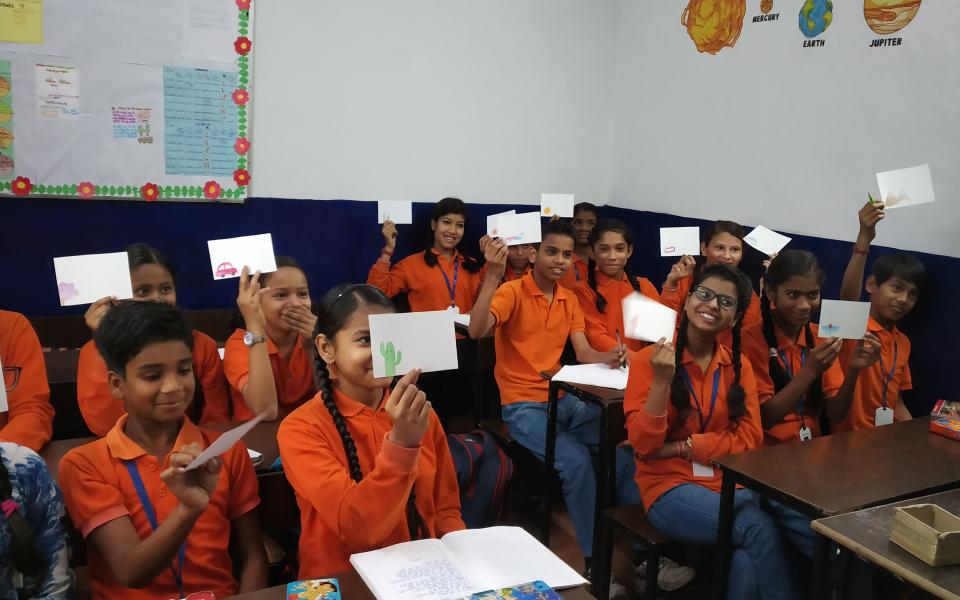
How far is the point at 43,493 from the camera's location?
1.33m

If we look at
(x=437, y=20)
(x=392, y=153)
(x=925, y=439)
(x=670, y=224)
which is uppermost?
(x=437, y=20)

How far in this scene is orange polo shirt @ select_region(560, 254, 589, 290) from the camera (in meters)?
3.89

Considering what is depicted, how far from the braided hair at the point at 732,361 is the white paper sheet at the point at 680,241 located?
1217 millimetres

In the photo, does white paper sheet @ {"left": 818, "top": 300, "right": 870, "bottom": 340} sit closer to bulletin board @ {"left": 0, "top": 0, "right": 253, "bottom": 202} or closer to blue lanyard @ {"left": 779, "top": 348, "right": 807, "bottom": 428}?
blue lanyard @ {"left": 779, "top": 348, "right": 807, "bottom": 428}

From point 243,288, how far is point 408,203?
7.31ft

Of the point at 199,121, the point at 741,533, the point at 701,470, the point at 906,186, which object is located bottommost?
the point at 741,533

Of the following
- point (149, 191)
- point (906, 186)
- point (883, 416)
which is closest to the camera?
point (906, 186)

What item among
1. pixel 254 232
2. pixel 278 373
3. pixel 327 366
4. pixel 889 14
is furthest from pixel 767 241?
pixel 254 232

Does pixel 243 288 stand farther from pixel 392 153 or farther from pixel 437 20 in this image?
pixel 437 20

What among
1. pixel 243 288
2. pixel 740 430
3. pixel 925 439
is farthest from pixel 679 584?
pixel 243 288

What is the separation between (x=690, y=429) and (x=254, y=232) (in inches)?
112

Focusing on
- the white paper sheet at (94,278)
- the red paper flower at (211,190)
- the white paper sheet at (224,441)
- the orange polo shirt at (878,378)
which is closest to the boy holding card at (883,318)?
the orange polo shirt at (878,378)

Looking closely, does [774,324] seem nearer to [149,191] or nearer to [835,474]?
[835,474]

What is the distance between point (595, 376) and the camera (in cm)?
289
